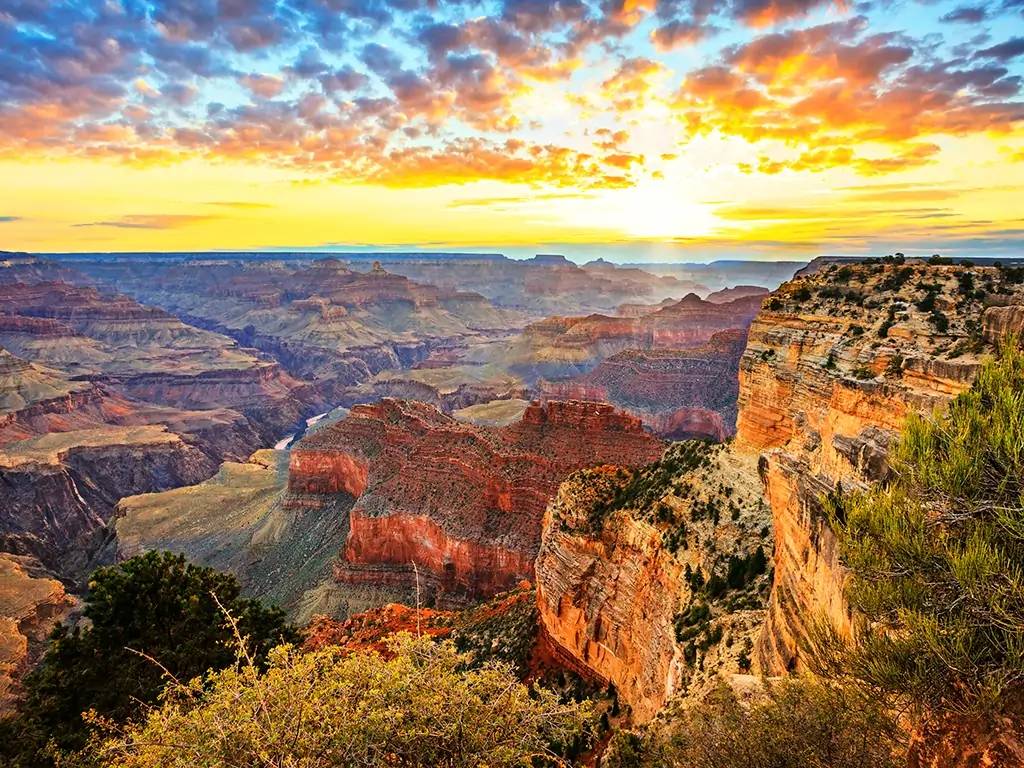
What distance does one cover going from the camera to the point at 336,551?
48.4m

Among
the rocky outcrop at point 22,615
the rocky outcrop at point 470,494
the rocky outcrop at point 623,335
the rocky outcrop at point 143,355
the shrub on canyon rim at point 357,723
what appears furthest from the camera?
the rocky outcrop at point 143,355

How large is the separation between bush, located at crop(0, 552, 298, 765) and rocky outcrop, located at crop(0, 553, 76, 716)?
18.2m

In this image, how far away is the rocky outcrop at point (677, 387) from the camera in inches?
3295

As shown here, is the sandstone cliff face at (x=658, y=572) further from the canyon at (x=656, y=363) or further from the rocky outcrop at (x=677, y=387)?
the rocky outcrop at (x=677, y=387)

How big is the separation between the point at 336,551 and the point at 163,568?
94.5ft

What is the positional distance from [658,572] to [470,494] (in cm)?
2519

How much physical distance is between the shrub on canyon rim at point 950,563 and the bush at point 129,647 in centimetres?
1516

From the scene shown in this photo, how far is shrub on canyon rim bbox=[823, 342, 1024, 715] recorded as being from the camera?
6672 mm

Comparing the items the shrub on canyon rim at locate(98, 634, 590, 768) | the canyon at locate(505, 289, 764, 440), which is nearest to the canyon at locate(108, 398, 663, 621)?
the shrub on canyon rim at locate(98, 634, 590, 768)

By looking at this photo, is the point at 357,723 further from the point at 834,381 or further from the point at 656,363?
the point at 656,363

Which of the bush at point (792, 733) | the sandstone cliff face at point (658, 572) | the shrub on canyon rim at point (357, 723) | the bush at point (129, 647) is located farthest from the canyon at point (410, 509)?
the bush at point (792, 733)

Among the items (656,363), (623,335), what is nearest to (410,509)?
(656,363)

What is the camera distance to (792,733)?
7.72 m

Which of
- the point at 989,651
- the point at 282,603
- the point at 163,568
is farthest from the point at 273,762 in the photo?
the point at 282,603
